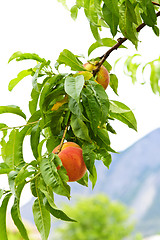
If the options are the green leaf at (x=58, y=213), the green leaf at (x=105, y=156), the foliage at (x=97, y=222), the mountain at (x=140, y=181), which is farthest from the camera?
the mountain at (x=140, y=181)

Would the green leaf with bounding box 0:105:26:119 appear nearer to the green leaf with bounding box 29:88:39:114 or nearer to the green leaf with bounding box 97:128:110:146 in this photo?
the green leaf with bounding box 29:88:39:114

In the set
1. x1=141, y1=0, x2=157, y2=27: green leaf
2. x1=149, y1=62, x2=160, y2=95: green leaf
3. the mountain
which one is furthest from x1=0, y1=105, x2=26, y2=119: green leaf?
the mountain

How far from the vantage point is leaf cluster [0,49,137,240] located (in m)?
0.39

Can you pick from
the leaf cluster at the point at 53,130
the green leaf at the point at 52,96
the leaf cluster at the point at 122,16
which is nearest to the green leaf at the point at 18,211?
the leaf cluster at the point at 53,130

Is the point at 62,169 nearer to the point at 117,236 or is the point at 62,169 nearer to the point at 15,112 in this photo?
the point at 15,112

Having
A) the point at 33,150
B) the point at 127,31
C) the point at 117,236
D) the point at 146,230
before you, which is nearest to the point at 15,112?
the point at 33,150

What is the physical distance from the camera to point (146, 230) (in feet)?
36.9

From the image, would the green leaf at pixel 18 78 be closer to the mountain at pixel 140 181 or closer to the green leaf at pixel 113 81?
the green leaf at pixel 113 81

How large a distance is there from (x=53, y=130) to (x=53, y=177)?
0.09m

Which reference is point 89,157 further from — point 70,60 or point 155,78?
point 155,78

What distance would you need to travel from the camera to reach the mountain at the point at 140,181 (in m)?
11.4

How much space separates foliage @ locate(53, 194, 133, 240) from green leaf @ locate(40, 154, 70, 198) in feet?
19.3

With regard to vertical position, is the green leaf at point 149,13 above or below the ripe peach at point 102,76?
above

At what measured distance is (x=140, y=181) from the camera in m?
12.5
